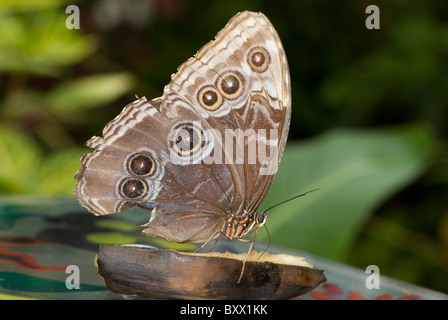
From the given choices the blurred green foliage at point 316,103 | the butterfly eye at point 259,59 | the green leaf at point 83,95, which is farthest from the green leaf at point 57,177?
the butterfly eye at point 259,59

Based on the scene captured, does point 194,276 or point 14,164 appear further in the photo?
point 14,164

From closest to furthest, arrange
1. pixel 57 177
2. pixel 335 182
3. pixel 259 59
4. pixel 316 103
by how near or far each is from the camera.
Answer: pixel 259 59 → pixel 57 177 → pixel 335 182 → pixel 316 103

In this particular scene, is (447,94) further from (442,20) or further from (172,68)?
(172,68)

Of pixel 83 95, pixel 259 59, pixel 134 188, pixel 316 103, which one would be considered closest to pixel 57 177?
pixel 83 95

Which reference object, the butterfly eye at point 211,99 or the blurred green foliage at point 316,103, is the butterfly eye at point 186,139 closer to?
the butterfly eye at point 211,99

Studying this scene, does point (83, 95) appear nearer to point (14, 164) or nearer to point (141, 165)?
point (14, 164)

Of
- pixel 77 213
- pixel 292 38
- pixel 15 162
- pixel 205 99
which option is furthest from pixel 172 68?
pixel 205 99

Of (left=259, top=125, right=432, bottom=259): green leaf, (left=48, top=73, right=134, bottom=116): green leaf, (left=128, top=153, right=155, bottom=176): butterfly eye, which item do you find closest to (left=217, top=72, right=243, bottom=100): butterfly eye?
(left=128, top=153, right=155, bottom=176): butterfly eye
